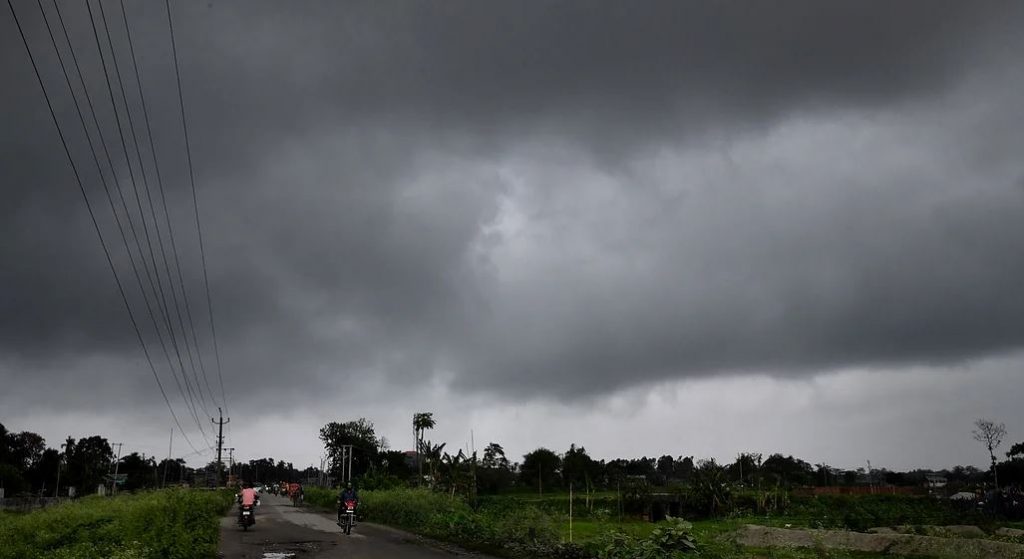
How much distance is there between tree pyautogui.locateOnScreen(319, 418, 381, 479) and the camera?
100188mm

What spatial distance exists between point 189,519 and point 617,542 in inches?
397

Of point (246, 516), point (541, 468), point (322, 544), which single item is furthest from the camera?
point (541, 468)

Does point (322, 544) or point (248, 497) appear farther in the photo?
point (248, 497)

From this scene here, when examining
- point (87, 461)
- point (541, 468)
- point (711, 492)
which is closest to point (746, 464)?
point (711, 492)

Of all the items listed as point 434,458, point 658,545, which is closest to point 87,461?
point 434,458

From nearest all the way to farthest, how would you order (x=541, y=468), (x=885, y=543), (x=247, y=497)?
(x=885, y=543) → (x=247, y=497) → (x=541, y=468)

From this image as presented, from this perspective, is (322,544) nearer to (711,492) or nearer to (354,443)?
(711,492)

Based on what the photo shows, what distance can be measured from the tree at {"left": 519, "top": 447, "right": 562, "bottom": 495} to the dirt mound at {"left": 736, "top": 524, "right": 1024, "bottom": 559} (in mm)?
83130

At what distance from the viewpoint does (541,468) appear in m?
115

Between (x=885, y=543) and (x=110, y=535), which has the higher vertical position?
(x=110, y=535)

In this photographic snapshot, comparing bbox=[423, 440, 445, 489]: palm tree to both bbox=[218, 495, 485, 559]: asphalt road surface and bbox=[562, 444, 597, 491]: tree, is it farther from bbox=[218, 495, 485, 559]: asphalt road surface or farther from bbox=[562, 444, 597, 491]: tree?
bbox=[562, 444, 597, 491]: tree

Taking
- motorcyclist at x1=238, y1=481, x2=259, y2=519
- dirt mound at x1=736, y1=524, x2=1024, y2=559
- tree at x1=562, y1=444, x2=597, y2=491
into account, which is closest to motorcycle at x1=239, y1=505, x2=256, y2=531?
motorcyclist at x1=238, y1=481, x2=259, y2=519

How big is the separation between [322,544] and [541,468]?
93850 millimetres

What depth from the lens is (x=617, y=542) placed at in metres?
17.4
